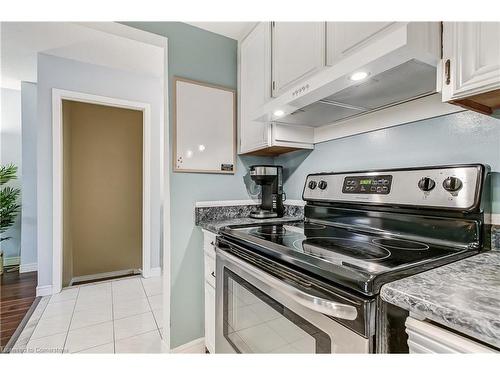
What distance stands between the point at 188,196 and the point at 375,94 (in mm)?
1227

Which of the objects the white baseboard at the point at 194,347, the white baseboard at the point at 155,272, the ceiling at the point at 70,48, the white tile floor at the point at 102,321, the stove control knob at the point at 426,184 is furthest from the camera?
the white baseboard at the point at 155,272

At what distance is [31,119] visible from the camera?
124 inches

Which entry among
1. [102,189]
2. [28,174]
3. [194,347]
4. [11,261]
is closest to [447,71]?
[194,347]

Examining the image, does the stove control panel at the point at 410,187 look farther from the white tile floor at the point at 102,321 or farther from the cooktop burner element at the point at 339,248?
the white tile floor at the point at 102,321

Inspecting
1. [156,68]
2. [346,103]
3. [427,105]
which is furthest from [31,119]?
[427,105]

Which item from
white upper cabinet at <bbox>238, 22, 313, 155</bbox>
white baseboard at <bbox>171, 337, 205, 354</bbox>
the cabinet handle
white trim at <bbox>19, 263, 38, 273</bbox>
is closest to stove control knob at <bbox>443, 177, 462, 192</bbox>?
the cabinet handle

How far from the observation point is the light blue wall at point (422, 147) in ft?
2.93

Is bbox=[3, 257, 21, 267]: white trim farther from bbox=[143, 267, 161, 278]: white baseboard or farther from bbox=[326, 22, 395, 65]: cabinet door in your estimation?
bbox=[326, 22, 395, 65]: cabinet door

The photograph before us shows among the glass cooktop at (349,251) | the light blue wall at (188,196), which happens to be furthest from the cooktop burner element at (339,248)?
the light blue wall at (188,196)

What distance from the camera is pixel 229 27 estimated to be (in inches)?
67.1

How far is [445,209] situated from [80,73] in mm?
3260

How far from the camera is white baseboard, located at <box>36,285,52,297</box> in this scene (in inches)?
95.9

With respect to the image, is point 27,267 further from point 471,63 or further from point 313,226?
point 471,63

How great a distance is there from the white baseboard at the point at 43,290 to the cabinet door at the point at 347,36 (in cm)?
315
